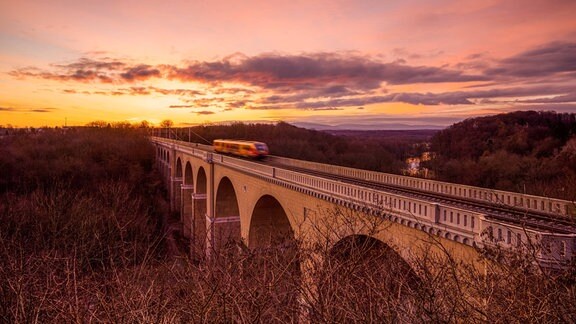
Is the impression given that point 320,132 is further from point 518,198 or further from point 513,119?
point 518,198

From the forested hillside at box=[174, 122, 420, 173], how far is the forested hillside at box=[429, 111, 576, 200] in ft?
32.9

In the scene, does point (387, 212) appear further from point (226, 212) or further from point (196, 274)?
point (226, 212)

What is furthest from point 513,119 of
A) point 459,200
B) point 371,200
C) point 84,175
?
point 84,175

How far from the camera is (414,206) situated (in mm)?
10531

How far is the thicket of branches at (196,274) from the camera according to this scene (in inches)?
241

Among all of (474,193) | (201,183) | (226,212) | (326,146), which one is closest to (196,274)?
(474,193)

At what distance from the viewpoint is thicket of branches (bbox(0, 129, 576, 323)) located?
6.13 metres

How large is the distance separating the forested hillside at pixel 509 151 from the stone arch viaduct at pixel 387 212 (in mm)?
13501

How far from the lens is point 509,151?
149 ft

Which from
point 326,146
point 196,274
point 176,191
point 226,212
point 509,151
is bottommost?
point 176,191

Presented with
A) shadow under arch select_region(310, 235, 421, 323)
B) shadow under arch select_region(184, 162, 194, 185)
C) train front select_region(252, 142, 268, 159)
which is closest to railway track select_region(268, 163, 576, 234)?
shadow under arch select_region(310, 235, 421, 323)

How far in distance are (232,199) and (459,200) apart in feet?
74.1

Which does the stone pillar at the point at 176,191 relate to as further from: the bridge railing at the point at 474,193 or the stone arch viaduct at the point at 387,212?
the bridge railing at the point at 474,193

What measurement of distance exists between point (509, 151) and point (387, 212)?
4073cm
